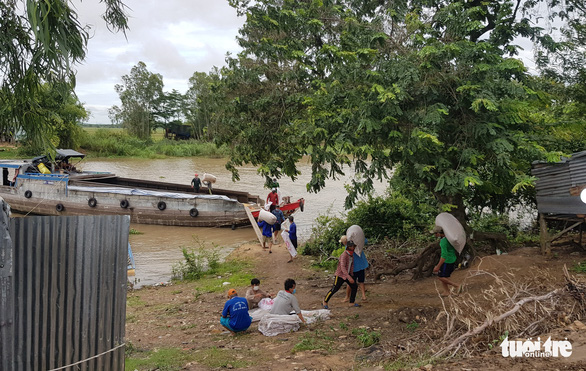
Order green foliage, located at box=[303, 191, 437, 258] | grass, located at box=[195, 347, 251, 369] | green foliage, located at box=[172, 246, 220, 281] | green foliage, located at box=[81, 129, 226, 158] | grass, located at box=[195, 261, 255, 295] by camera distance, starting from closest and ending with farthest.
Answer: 1. grass, located at box=[195, 347, 251, 369]
2. grass, located at box=[195, 261, 255, 295]
3. green foliage, located at box=[172, 246, 220, 281]
4. green foliage, located at box=[303, 191, 437, 258]
5. green foliage, located at box=[81, 129, 226, 158]

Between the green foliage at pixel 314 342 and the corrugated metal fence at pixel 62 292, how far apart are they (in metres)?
2.31

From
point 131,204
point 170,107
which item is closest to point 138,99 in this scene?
point 170,107

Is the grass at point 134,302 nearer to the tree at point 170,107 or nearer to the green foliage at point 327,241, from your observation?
the green foliage at point 327,241

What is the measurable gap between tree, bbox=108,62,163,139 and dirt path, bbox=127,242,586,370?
1996 inches

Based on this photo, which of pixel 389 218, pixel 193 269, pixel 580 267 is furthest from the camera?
pixel 389 218

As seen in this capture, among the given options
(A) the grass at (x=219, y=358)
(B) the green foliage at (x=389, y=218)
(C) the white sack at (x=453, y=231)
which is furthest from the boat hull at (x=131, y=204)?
(A) the grass at (x=219, y=358)

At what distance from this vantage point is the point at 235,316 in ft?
22.2

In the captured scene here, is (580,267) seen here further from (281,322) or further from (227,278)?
(227,278)

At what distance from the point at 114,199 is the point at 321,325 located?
49.5 ft

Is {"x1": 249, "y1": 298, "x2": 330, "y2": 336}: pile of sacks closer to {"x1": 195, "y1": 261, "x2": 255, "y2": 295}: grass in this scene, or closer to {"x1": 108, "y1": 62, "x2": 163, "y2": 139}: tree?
{"x1": 195, "y1": 261, "x2": 255, "y2": 295}: grass

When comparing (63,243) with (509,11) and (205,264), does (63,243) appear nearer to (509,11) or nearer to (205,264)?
(509,11)

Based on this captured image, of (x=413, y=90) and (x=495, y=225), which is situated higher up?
(x=413, y=90)

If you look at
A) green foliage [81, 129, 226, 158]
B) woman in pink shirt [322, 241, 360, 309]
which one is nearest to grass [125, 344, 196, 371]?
woman in pink shirt [322, 241, 360, 309]

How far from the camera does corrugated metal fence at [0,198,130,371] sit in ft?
12.6
